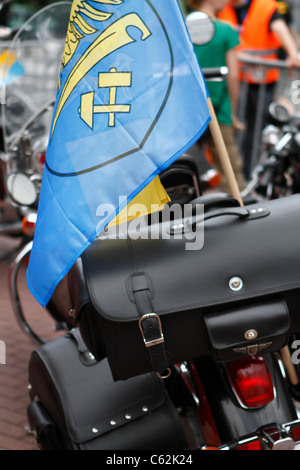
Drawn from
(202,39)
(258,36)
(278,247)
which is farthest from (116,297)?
(258,36)

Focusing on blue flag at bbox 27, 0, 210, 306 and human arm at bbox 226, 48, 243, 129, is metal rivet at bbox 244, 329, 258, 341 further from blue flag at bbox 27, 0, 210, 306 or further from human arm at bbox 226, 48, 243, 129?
human arm at bbox 226, 48, 243, 129

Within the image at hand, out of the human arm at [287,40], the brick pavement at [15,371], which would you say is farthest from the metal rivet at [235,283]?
the human arm at [287,40]

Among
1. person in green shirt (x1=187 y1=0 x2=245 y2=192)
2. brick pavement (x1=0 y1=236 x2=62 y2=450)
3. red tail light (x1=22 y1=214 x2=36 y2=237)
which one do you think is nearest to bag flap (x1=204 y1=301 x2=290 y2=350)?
brick pavement (x1=0 y1=236 x2=62 y2=450)

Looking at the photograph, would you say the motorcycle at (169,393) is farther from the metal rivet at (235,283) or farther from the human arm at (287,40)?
the human arm at (287,40)

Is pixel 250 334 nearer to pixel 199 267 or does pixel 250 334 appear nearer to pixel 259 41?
pixel 199 267

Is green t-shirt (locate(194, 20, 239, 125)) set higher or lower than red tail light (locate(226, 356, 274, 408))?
higher

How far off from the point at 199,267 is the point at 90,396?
674mm

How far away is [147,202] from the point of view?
2090 mm

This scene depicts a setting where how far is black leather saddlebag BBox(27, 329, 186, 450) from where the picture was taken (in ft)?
7.41

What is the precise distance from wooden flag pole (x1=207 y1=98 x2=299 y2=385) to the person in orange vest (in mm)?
4873

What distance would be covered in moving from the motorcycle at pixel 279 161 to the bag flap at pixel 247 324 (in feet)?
9.95

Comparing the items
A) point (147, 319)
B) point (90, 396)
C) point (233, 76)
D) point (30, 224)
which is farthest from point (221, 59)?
point (147, 319)
